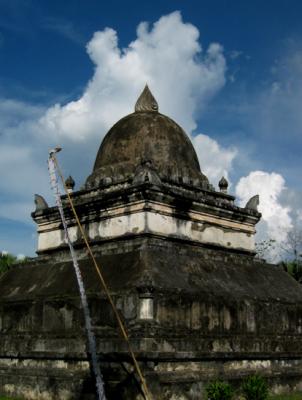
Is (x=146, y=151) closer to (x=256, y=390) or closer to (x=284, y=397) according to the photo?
(x=284, y=397)

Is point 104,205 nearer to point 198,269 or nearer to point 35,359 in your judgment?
point 198,269

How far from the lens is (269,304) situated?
51.7ft

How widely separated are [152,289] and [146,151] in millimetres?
5350

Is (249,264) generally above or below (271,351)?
above

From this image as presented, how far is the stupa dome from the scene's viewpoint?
16922mm

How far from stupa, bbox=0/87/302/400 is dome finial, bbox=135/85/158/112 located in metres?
0.04

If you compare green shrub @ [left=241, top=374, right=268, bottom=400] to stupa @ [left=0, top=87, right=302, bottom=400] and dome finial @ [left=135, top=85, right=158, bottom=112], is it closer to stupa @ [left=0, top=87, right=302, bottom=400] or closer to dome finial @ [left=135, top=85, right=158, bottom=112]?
stupa @ [left=0, top=87, right=302, bottom=400]

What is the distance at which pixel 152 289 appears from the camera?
12867 millimetres

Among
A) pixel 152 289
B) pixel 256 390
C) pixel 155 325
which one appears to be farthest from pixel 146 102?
pixel 256 390

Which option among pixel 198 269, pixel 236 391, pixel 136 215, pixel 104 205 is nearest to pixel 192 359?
pixel 236 391

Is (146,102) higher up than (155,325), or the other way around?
(146,102)

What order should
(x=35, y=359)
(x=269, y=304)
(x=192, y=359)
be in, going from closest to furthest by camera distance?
(x=192, y=359) < (x=35, y=359) < (x=269, y=304)

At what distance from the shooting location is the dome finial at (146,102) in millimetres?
18547

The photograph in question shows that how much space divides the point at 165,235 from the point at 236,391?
160 inches
